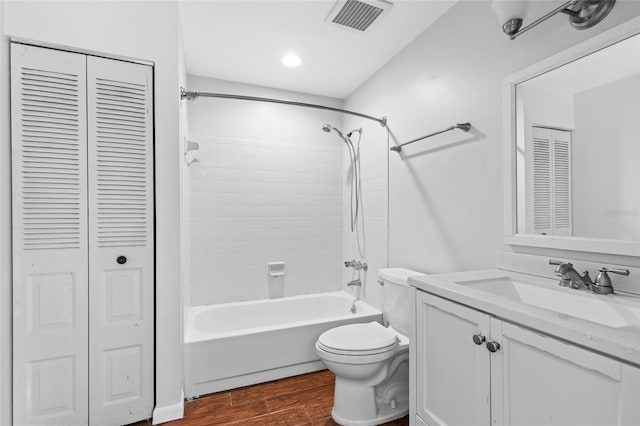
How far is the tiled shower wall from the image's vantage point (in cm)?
275

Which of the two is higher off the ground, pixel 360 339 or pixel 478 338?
pixel 478 338

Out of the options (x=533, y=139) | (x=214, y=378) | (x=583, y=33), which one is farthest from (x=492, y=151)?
(x=214, y=378)

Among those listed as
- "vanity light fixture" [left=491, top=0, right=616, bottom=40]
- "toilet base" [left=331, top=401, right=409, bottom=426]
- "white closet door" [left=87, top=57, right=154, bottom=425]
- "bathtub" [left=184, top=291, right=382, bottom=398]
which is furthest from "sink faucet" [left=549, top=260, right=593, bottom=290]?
"white closet door" [left=87, top=57, right=154, bottom=425]

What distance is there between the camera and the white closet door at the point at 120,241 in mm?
1655

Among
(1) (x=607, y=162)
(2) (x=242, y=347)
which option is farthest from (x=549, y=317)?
(2) (x=242, y=347)

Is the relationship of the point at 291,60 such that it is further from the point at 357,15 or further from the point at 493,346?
the point at 493,346

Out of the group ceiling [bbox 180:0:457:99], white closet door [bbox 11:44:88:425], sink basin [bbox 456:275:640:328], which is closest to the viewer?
sink basin [bbox 456:275:640:328]

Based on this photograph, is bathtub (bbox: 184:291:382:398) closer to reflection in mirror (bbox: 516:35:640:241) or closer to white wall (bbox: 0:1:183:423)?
white wall (bbox: 0:1:183:423)

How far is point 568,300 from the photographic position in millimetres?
1202

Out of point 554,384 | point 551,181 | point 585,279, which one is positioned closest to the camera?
point 554,384

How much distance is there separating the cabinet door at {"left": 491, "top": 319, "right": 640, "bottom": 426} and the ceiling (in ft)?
6.07

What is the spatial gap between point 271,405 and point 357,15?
246cm

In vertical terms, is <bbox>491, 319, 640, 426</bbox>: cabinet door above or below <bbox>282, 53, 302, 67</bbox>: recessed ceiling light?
below

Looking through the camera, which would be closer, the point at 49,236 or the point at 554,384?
the point at 554,384
